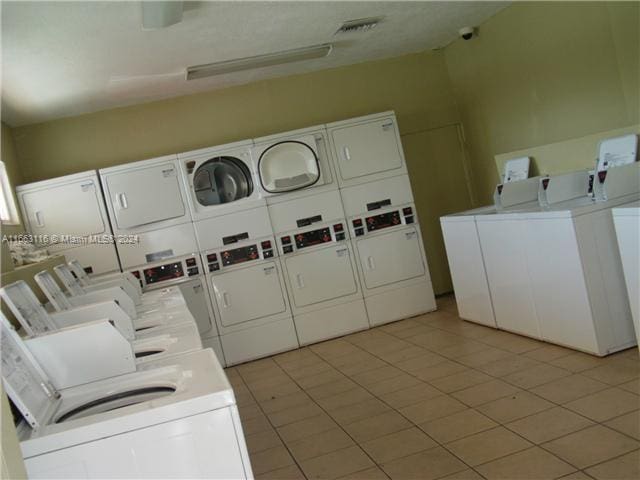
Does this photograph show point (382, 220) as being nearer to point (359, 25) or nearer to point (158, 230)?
point (359, 25)

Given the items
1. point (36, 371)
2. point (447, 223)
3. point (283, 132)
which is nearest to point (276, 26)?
point (283, 132)

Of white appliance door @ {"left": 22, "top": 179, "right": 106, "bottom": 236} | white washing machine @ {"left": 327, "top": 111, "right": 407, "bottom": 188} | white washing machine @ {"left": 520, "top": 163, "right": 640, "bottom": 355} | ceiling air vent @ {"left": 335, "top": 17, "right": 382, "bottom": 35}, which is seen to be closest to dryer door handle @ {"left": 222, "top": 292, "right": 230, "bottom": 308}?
white appliance door @ {"left": 22, "top": 179, "right": 106, "bottom": 236}

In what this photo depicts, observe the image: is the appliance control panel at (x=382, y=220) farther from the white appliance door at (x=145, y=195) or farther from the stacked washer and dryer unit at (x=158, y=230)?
the white appliance door at (x=145, y=195)

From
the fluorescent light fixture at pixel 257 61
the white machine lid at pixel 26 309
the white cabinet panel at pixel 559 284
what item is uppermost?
the fluorescent light fixture at pixel 257 61

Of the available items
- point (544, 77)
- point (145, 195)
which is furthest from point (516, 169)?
point (145, 195)

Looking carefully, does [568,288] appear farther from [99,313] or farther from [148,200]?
[148,200]

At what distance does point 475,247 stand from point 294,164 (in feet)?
6.47

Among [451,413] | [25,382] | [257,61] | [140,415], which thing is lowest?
[451,413]

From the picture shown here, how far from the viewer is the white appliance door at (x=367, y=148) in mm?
5973

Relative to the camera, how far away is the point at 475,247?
494 centimetres

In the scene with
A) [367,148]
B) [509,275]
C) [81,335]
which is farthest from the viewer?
[367,148]

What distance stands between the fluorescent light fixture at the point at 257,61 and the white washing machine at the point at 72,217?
1338 millimetres

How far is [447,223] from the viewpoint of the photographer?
5.33 metres

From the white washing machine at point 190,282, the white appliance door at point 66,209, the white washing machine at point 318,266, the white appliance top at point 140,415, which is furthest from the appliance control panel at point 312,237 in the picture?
the white appliance top at point 140,415
